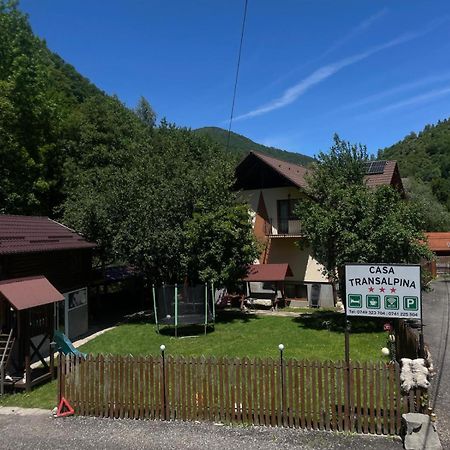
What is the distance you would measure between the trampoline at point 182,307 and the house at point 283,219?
8.19m

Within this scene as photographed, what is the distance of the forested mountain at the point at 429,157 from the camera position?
9306 cm

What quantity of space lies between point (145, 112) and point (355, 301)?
6394 centimetres

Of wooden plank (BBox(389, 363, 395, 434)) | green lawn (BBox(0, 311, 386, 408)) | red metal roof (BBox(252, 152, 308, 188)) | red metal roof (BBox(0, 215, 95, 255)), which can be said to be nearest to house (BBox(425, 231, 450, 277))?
red metal roof (BBox(252, 152, 308, 188))

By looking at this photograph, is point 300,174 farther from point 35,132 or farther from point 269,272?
point 35,132

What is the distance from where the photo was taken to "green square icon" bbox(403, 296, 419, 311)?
930 centimetres

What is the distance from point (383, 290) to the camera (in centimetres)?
956

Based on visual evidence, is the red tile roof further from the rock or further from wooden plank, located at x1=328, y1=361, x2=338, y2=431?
the rock

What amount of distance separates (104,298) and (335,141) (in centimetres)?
1769

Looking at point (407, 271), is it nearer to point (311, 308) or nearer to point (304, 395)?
point (304, 395)

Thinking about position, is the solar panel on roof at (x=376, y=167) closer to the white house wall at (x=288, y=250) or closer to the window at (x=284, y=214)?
the white house wall at (x=288, y=250)

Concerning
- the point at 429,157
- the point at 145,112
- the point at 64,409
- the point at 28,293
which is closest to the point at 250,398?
the point at 64,409

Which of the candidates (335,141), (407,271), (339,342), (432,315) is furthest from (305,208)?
(407,271)

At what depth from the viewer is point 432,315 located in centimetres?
2128

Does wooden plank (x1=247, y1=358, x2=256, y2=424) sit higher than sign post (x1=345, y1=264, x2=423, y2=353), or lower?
lower
